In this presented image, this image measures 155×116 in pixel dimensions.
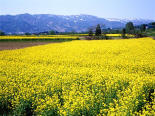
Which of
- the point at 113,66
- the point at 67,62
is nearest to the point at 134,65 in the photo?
the point at 113,66

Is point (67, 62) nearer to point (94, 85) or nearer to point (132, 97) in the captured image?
point (94, 85)

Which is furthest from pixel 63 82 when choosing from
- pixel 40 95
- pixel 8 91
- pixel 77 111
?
pixel 77 111

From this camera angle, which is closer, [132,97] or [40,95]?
[132,97]

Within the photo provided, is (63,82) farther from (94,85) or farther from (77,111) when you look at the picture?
(77,111)

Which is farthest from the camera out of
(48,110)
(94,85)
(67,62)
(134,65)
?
(67,62)

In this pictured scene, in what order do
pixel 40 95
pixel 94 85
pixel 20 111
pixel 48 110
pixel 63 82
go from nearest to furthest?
pixel 48 110 < pixel 20 111 < pixel 40 95 < pixel 94 85 < pixel 63 82

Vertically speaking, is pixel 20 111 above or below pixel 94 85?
below

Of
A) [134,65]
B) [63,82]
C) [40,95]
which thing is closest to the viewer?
[40,95]

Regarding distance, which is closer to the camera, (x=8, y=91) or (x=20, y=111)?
(x=20, y=111)

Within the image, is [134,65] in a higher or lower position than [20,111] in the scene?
higher

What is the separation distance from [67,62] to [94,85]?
6.84 meters

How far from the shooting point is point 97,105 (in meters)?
6.59

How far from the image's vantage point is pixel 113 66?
12.8 metres

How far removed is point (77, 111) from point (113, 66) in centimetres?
742
